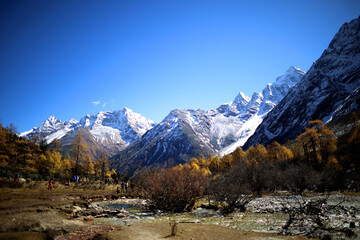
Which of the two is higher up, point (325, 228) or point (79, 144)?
point (79, 144)

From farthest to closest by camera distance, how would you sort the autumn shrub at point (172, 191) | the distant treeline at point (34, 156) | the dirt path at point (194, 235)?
the distant treeline at point (34, 156) → the autumn shrub at point (172, 191) → the dirt path at point (194, 235)

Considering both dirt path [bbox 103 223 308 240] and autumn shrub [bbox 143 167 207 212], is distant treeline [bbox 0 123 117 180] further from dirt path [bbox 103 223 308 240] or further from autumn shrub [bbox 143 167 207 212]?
dirt path [bbox 103 223 308 240]

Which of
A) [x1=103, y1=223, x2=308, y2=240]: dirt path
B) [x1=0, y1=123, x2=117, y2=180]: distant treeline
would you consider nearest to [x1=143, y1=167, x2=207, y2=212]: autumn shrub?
[x1=103, y1=223, x2=308, y2=240]: dirt path

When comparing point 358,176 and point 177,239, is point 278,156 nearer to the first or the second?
point 358,176

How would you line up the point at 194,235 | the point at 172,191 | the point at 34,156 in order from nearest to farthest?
1. the point at 194,235
2. the point at 172,191
3. the point at 34,156

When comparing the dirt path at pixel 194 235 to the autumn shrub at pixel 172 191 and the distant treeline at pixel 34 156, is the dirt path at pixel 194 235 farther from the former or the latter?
the distant treeline at pixel 34 156

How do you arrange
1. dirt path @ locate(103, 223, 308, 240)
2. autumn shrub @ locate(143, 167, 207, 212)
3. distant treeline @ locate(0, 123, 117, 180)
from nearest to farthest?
dirt path @ locate(103, 223, 308, 240) → autumn shrub @ locate(143, 167, 207, 212) → distant treeline @ locate(0, 123, 117, 180)

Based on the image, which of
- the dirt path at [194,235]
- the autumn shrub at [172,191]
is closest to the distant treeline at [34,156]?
the autumn shrub at [172,191]

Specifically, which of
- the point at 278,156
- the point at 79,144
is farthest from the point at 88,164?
the point at 278,156

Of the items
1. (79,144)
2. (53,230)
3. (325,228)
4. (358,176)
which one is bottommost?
(358,176)

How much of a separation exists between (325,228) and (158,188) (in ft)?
47.1

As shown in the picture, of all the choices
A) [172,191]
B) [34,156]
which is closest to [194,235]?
[172,191]

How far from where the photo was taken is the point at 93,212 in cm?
1703

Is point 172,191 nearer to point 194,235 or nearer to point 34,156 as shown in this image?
point 194,235
